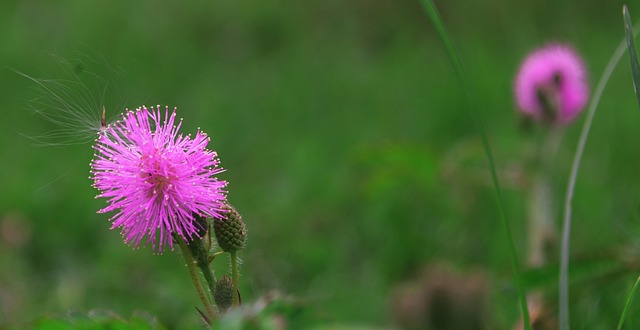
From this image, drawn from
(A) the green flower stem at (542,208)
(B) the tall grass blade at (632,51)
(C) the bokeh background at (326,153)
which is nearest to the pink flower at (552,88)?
(A) the green flower stem at (542,208)

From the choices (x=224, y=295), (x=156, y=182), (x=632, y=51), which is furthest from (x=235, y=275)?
(x=632, y=51)

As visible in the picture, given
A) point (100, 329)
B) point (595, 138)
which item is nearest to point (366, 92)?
point (595, 138)

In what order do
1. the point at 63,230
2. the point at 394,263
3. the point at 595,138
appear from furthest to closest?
the point at 595,138, the point at 63,230, the point at 394,263

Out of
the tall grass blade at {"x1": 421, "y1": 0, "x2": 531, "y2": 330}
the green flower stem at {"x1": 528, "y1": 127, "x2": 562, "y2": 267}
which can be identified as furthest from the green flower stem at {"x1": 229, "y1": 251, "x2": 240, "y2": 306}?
the green flower stem at {"x1": 528, "y1": 127, "x2": 562, "y2": 267}

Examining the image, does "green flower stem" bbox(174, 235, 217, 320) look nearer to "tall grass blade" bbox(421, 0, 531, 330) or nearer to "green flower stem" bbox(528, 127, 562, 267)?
"tall grass blade" bbox(421, 0, 531, 330)

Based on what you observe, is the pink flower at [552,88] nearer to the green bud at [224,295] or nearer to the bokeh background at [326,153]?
the bokeh background at [326,153]

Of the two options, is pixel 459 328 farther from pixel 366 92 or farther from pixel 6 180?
pixel 366 92
